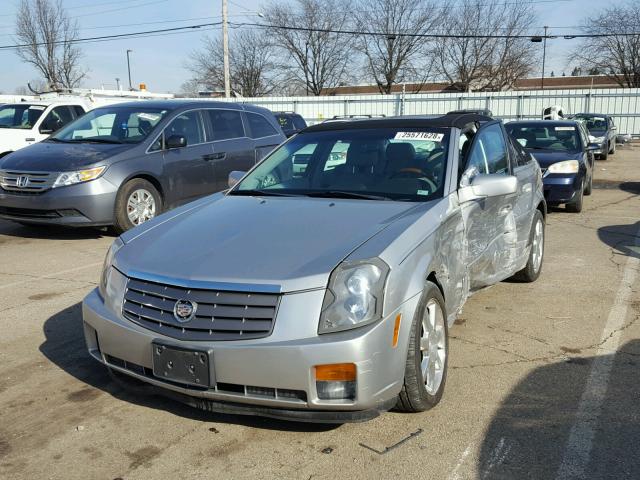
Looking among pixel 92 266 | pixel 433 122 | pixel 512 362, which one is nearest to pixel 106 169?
pixel 92 266

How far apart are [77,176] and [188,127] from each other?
6.05 ft

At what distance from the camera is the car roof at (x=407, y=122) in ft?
15.0

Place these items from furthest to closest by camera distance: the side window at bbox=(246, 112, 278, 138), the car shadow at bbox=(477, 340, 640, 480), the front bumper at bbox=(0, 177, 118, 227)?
1. the side window at bbox=(246, 112, 278, 138)
2. the front bumper at bbox=(0, 177, 118, 227)
3. the car shadow at bbox=(477, 340, 640, 480)

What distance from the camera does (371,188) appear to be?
416cm

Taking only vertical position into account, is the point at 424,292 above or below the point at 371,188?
below

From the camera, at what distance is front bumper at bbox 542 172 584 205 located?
34.1ft

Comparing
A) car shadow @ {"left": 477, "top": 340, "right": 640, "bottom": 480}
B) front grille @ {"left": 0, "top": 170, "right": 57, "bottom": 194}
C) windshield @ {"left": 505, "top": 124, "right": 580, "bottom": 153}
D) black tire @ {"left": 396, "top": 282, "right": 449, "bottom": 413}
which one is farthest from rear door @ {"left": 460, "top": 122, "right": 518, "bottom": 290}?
windshield @ {"left": 505, "top": 124, "right": 580, "bottom": 153}

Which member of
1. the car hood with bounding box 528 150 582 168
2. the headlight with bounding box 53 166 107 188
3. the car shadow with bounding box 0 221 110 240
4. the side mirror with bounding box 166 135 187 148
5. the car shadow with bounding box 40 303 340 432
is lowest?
the car shadow with bounding box 0 221 110 240

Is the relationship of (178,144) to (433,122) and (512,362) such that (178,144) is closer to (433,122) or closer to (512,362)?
(433,122)

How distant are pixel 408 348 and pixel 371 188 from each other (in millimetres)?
1367

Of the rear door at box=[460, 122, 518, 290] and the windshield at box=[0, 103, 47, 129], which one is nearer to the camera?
the rear door at box=[460, 122, 518, 290]

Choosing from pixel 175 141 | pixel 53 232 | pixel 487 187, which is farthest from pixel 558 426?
pixel 53 232

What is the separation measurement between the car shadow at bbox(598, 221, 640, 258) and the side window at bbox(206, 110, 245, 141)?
5444 millimetres

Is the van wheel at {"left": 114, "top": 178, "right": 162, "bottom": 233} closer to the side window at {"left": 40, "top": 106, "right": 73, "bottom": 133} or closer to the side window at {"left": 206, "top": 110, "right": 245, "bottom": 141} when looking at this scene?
the side window at {"left": 206, "top": 110, "right": 245, "bottom": 141}
